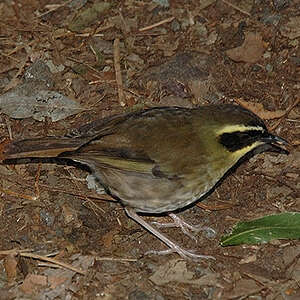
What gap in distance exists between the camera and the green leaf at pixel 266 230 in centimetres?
642

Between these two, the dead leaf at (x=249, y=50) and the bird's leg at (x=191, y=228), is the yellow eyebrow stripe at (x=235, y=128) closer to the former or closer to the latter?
the bird's leg at (x=191, y=228)

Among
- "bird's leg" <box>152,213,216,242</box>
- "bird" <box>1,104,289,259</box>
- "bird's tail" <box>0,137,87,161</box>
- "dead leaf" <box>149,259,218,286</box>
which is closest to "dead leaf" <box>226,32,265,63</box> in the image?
"bird" <box>1,104,289,259</box>

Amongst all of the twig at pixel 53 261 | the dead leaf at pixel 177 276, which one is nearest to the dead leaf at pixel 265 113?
the dead leaf at pixel 177 276

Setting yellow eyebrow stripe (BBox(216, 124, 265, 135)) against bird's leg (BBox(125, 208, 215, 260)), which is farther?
bird's leg (BBox(125, 208, 215, 260))

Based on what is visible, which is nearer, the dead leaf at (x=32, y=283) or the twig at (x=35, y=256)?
the dead leaf at (x=32, y=283)

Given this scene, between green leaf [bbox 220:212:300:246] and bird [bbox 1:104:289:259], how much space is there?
28 centimetres

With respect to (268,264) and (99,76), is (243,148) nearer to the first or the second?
(268,264)

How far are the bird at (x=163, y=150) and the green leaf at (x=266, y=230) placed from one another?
0.93 feet

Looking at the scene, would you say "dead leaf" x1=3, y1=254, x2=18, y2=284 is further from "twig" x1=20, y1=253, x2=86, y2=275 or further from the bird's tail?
the bird's tail

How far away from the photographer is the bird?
20.5 feet

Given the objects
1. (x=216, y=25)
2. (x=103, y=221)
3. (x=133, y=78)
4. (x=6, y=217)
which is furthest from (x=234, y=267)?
(x=216, y=25)

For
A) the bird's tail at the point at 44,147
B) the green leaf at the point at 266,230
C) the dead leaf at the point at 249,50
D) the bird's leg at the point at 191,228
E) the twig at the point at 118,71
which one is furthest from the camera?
the dead leaf at the point at 249,50

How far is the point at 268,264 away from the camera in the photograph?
6.37 m

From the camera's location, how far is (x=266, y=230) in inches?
254
